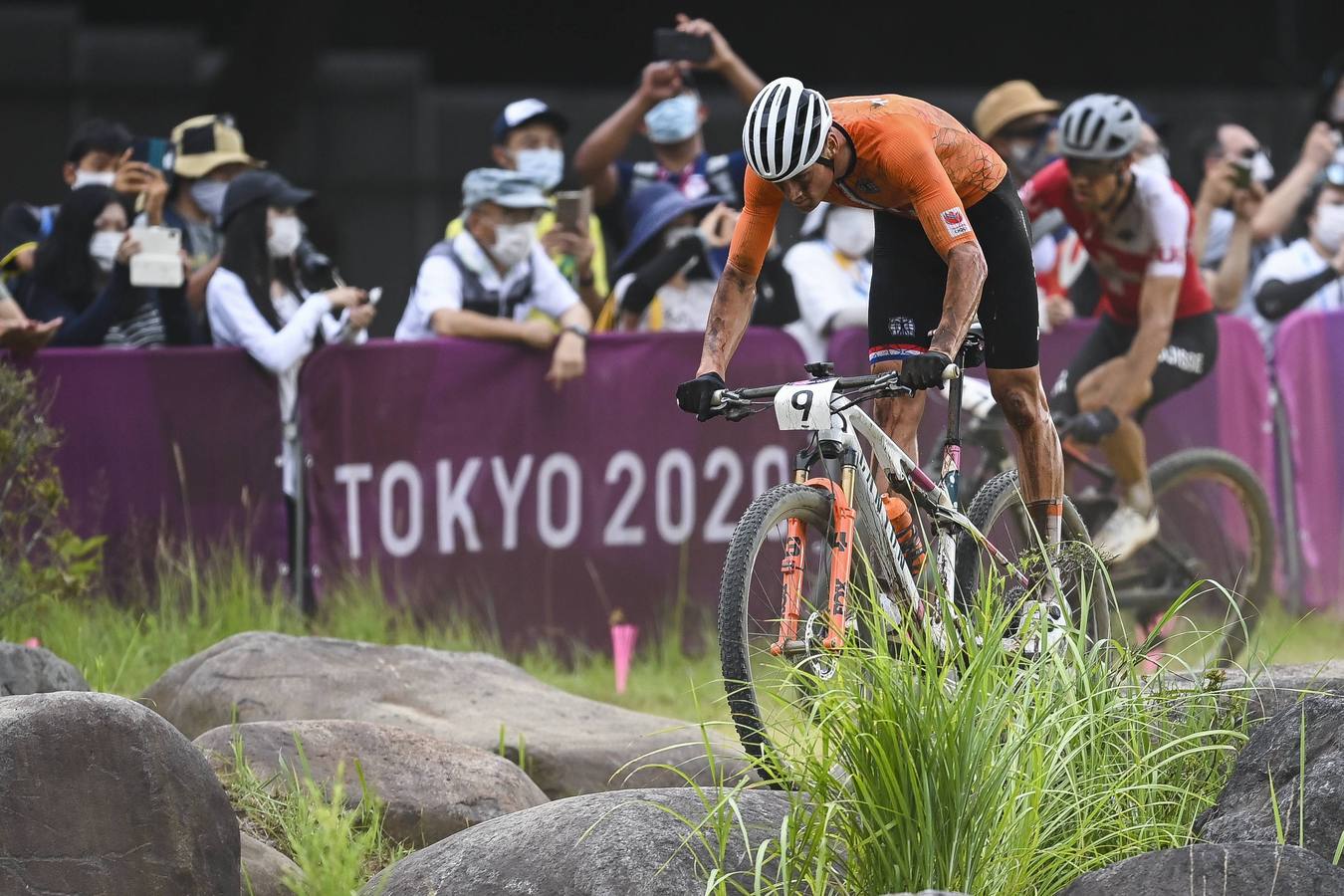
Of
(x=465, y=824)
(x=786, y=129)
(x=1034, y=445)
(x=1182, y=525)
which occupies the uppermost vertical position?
(x=786, y=129)

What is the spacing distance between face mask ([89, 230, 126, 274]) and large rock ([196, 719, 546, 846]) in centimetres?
391

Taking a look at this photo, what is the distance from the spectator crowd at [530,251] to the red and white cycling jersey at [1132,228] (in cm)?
30

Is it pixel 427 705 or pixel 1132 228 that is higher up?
pixel 1132 228

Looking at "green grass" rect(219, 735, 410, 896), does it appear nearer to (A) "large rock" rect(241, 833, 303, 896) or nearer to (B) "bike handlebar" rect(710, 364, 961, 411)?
(A) "large rock" rect(241, 833, 303, 896)

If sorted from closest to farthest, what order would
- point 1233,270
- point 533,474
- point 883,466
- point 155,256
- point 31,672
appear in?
point 31,672
point 883,466
point 155,256
point 533,474
point 1233,270

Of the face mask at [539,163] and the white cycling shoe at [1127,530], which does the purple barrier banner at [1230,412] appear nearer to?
the white cycling shoe at [1127,530]

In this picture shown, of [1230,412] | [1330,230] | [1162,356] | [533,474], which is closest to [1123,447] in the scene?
[1162,356]

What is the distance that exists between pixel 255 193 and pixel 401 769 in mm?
4055

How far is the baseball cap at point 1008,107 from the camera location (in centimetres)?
1072

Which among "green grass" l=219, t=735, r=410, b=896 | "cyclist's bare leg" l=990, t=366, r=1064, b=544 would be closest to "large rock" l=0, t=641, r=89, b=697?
"green grass" l=219, t=735, r=410, b=896

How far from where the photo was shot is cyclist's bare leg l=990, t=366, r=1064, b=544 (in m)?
6.82

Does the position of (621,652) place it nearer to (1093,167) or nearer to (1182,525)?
(1093,167)

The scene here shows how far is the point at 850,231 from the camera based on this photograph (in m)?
10.2

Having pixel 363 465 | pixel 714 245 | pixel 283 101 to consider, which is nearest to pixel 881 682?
pixel 363 465
